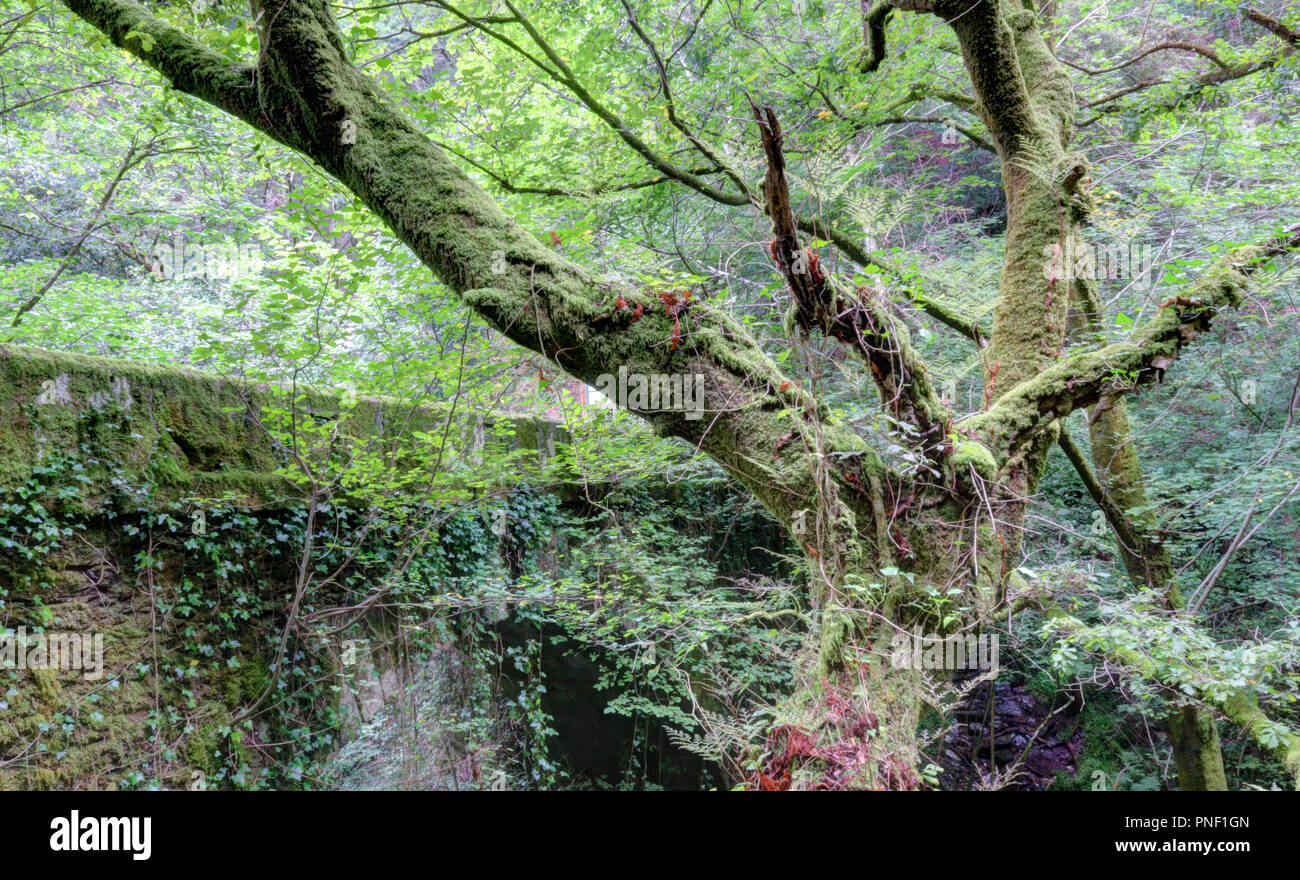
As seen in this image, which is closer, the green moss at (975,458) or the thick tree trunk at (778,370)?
the thick tree trunk at (778,370)

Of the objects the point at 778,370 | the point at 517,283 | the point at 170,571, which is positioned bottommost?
the point at 170,571

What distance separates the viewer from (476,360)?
488 centimetres

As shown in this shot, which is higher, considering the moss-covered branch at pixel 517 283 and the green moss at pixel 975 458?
the moss-covered branch at pixel 517 283

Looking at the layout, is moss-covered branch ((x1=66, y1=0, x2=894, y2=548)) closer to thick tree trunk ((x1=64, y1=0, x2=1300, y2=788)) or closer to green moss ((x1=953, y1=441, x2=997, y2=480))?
thick tree trunk ((x1=64, y1=0, x2=1300, y2=788))

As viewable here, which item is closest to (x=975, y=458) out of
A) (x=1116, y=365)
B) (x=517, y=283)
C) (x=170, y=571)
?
(x=1116, y=365)

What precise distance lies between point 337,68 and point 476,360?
2245mm

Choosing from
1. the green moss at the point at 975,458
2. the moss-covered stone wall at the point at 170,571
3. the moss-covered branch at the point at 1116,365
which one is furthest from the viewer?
the moss-covered stone wall at the point at 170,571

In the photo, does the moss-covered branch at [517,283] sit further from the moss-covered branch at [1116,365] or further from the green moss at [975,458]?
the moss-covered branch at [1116,365]

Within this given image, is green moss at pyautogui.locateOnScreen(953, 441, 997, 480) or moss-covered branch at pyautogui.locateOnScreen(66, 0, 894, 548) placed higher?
moss-covered branch at pyautogui.locateOnScreen(66, 0, 894, 548)

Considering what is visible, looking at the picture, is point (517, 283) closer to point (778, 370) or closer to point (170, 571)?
point (778, 370)

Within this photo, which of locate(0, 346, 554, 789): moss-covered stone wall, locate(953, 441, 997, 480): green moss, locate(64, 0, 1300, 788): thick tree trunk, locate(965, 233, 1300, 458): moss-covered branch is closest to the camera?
locate(64, 0, 1300, 788): thick tree trunk

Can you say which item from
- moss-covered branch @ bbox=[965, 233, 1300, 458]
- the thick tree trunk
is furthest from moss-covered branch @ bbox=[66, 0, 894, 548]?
moss-covered branch @ bbox=[965, 233, 1300, 458]

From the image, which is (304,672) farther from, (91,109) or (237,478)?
(91,109)

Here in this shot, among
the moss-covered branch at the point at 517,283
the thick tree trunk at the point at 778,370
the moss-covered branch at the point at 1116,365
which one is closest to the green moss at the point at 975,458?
the thick tree trunk at the point at 778,370
